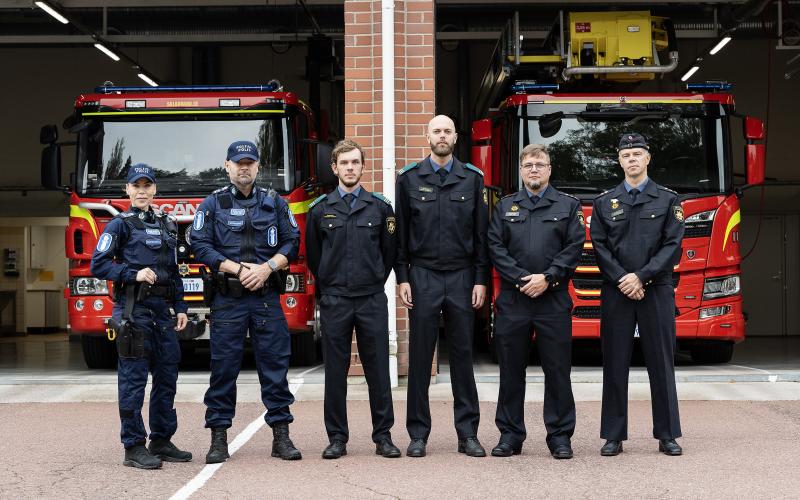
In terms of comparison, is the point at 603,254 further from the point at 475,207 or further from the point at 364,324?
the point at 364,324

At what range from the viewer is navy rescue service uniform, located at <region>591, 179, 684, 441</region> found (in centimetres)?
729

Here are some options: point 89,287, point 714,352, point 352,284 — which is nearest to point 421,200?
point 352,284

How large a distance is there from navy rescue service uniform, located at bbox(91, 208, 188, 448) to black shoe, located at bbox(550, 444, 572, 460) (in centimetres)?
240

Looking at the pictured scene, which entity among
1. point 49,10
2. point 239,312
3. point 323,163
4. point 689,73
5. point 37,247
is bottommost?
point 239,312

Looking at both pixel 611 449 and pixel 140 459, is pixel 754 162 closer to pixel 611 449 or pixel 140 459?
pixel 611 449

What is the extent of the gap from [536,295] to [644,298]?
74cm

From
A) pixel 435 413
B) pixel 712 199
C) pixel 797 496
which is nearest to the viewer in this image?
pixel 797 496

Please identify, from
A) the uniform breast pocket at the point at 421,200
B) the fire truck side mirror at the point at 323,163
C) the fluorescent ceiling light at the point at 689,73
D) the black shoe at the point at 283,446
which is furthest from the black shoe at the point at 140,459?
the fluorescent ceiling light at the point at 689,73

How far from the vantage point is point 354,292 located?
23.9ft

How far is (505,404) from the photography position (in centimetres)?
730

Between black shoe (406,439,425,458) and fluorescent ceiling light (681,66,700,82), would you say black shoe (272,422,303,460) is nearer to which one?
black shoe (406,439,425,458)

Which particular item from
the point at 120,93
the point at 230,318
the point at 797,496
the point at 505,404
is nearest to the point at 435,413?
the point at 505,404

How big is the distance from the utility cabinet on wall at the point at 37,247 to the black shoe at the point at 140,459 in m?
20.0

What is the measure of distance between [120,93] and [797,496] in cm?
841
